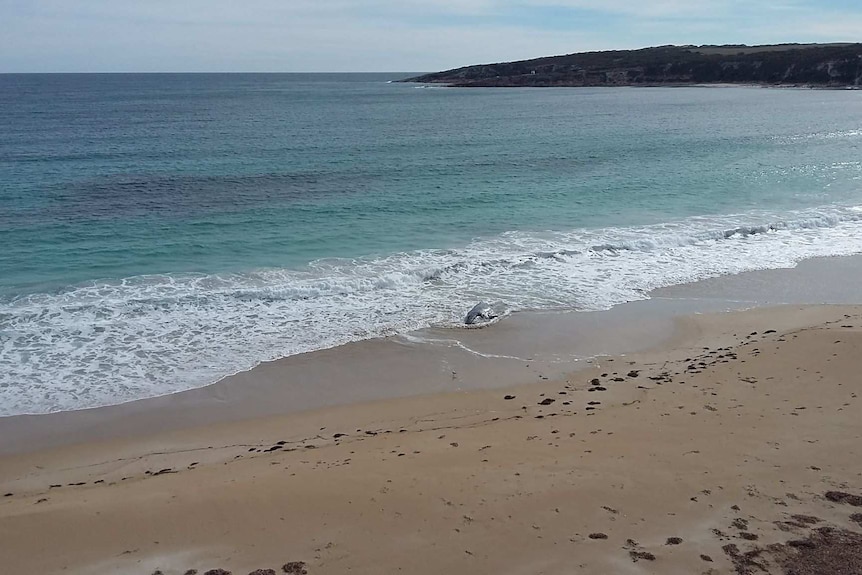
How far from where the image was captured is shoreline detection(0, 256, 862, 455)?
10945 mm

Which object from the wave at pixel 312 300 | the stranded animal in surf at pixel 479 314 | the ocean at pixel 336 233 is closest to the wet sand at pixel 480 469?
the wave at pixel 312 300

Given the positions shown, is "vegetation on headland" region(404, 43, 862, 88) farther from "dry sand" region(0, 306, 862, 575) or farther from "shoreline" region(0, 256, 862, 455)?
"dry sand" region(0, 306, 862, 575)

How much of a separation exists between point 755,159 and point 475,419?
35.0m

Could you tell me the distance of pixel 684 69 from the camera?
128m

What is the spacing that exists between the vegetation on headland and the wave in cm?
10660

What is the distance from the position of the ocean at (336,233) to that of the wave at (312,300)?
7 centimetres

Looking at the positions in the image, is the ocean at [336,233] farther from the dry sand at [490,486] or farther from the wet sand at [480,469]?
the dry sand at [490,486]

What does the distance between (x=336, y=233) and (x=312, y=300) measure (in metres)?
6.49

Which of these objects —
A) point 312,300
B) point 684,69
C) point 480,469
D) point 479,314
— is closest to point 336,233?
point 312,300

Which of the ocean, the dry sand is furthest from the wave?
the dry sand

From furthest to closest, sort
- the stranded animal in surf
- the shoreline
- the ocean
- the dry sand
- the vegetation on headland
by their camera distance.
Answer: the vegetation on headland < the stranded animal in surf < the ocean < the shoreline < the dry sand

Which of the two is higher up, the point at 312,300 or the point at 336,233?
the point at 336,233

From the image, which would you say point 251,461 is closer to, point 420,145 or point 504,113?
point 420,145

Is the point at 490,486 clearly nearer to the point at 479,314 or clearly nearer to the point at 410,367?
the point at 410,367
